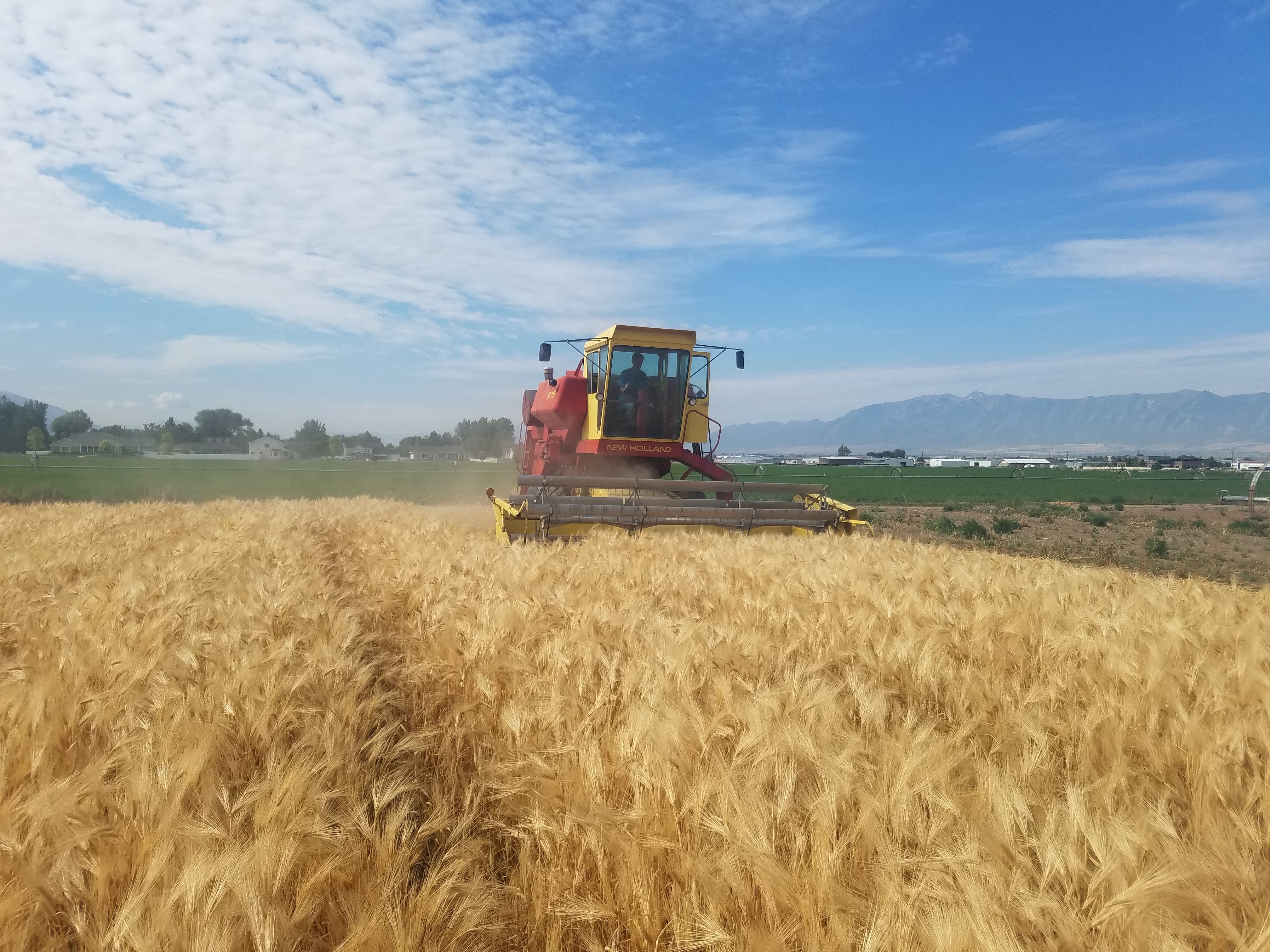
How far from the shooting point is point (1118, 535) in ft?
64.2

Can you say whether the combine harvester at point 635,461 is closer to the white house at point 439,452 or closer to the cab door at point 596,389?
the cab door at point 596,389

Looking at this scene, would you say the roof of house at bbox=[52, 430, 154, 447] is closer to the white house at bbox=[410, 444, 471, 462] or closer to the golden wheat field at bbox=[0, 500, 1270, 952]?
the white house at bbox=[410, 444, 471, 462]

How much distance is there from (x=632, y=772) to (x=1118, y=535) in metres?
21.8

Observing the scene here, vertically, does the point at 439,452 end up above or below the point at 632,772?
below

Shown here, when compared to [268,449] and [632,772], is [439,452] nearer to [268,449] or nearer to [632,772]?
[268,449]

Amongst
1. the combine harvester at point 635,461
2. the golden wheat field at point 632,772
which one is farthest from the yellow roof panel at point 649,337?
the golden wheat field at point 632,772

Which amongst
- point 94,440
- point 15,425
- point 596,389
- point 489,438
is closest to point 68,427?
point 94,440

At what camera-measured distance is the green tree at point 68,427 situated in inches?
4104

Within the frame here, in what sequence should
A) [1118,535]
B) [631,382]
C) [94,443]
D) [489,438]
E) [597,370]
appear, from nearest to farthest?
1. [631,382]
2. [597,370]
3. [1118,535]
4. [489,438]
5. [94,443]

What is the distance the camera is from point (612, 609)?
381 centimetres

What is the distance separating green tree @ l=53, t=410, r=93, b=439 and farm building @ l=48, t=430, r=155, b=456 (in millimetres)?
1242

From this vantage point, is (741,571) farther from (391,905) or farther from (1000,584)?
(391,905)

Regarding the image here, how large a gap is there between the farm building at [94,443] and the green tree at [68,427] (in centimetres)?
124

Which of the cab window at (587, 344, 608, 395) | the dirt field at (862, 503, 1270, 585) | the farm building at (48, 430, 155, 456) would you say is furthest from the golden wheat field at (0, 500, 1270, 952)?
the farm building at (48, 430, 155, 456)
